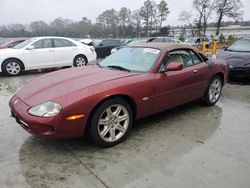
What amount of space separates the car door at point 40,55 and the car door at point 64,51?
20cm

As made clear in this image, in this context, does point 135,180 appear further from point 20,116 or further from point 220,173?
point 20,116

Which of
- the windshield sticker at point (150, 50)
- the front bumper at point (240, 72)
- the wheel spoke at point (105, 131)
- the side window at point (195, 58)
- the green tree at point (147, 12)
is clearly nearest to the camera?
the wheel spoke at point (105, 131)

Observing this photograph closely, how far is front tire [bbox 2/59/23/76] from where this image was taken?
8.92 metres

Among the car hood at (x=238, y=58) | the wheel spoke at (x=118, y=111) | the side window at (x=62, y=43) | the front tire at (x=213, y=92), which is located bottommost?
the front tire at (x=213, y=92)

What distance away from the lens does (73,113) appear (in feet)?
10.1

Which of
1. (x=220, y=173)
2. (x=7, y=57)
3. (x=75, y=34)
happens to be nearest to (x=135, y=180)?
(x=220, y=173)

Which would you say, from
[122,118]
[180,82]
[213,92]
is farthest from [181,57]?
[122,118]

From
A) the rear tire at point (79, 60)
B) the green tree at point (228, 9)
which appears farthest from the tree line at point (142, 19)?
the rear tire at point (79, 60)

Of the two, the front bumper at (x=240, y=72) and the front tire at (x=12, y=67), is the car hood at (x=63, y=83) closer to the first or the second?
the front bumper at (x=240, y=72)

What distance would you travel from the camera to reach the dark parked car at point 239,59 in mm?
7250

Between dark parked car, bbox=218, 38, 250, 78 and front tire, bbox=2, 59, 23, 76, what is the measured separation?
22.7ft

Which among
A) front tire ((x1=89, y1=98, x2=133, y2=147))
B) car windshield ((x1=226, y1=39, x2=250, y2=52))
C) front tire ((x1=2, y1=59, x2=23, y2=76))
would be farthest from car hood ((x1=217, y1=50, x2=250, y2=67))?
front tire ((x1=2, y1=59, x2=23, y2=76))

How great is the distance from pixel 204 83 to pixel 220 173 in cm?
237

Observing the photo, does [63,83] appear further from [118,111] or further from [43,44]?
[43,44]
